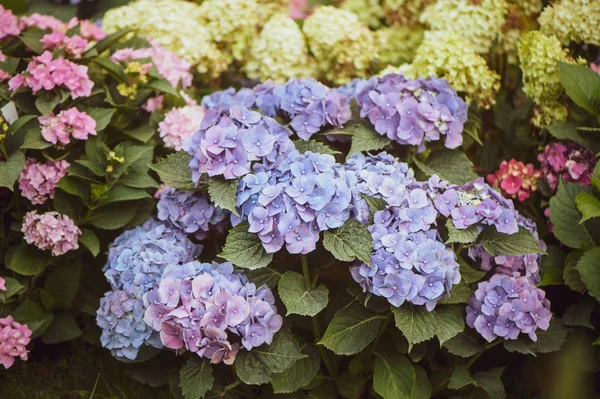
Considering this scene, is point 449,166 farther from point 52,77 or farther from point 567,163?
point 52,77

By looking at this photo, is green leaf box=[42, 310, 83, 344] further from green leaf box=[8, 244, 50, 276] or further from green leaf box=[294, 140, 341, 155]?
green leaf box=[294, 140, 341, 155]

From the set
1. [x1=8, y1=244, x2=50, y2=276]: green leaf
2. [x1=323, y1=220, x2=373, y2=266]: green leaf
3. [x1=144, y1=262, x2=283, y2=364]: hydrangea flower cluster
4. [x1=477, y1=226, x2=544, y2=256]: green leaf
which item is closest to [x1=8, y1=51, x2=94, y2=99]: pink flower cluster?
[x1=8, y1=244, x2=50, y2=276]: green leaf

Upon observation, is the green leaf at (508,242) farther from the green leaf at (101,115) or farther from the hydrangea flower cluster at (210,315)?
the green leaf at (101,115)

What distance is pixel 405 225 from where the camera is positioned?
1.96m

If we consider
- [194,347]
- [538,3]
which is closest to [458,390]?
[194,347]

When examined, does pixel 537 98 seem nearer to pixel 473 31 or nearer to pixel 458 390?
pixel 473 31

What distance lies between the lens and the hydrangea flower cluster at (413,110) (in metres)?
2.24

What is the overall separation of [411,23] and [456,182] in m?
1.49

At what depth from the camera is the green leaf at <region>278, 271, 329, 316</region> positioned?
6.12ft

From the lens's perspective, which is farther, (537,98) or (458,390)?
(537,98)

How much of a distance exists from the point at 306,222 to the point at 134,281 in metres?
0.68

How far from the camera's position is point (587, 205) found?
6.93 feet

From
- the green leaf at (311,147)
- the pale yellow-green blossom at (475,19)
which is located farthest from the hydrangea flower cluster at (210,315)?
the pale yellow-green blossom at (475,19)

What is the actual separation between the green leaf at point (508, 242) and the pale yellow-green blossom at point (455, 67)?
85 centimetres
